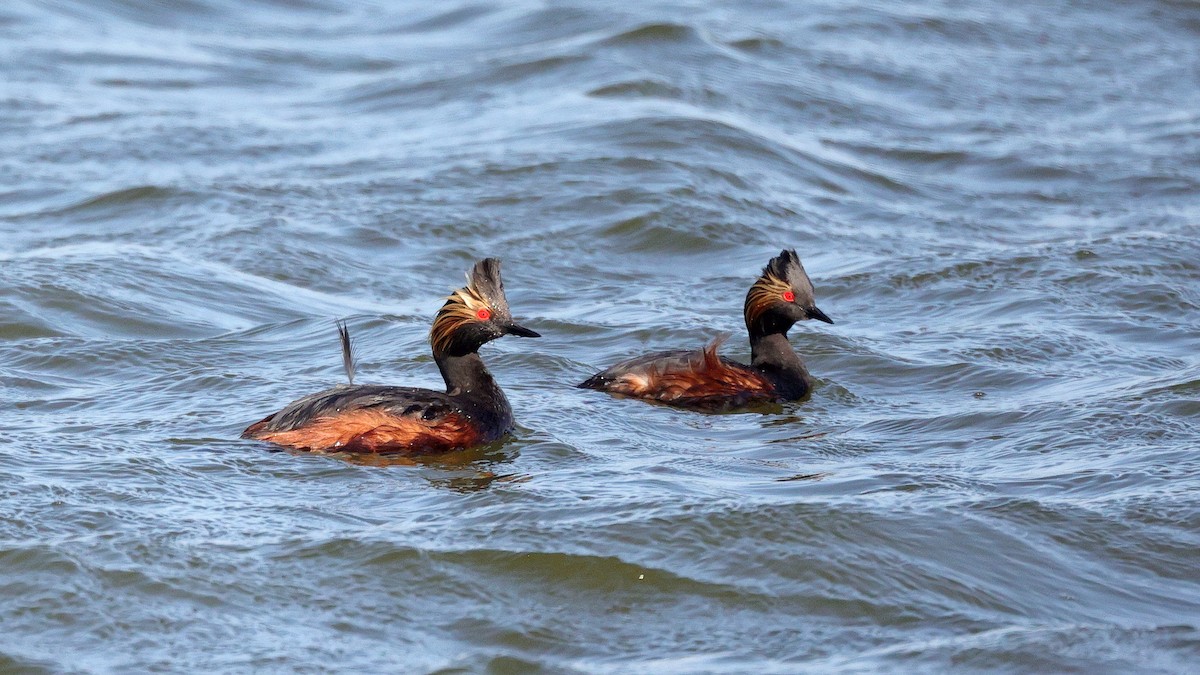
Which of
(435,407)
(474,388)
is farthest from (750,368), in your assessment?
(435,407)

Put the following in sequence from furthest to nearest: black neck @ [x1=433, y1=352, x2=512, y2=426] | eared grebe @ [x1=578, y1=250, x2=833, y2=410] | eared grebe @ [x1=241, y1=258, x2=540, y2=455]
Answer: eared grebe @ [x1=578, y1=250, x2=833, y2=410]
black neck @ [x1=433, y1=352, x2=512, y2=426]
eared grebe @ [x1=241, y1=258, x2=540, y2=455]

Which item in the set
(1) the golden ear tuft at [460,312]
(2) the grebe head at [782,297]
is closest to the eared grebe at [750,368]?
(2) the grebe head at [782,297]

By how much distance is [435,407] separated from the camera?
852cm

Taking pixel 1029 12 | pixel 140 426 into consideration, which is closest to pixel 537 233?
pixel 140 426

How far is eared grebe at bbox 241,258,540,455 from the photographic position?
8266 mm

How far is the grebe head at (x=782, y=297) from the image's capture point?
10.2 meters

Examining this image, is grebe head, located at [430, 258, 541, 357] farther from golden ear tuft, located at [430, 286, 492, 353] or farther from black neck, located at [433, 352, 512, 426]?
black neck, located at [433, 352, 512, 426]

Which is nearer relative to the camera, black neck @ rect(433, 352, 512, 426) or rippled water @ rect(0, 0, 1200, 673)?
rippled water @ rect(0, 0, 1200, 673)

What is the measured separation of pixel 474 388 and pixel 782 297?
2309 millimetres

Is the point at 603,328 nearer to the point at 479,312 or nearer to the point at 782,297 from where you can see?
the point at 782,297

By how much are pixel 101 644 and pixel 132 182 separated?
859cm

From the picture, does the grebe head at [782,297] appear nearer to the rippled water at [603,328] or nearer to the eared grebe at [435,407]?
the rippled water at [603,328]

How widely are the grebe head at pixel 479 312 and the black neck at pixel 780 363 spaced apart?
1.85 metres

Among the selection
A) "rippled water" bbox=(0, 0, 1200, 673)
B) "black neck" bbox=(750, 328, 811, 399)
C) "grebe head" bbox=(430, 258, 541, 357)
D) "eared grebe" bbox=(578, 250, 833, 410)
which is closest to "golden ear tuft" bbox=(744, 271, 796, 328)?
"eared grebe" bbox=(578, 250, 833, 410)
